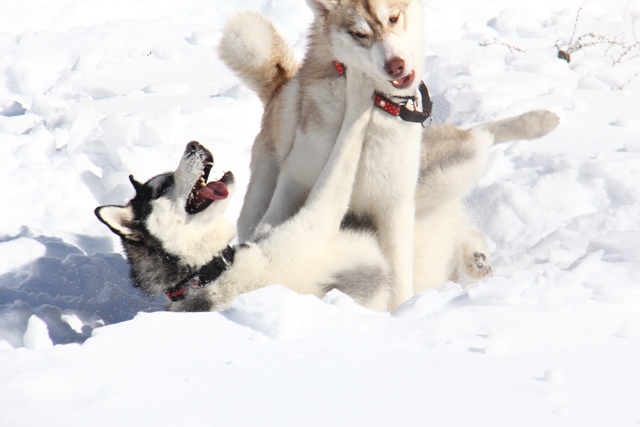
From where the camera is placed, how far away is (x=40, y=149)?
5.93 m

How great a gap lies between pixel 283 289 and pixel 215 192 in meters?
0.86

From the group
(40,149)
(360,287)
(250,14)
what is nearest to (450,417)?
(360,287)

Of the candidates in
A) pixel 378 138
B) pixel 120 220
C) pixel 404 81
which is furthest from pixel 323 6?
pixel 120 220

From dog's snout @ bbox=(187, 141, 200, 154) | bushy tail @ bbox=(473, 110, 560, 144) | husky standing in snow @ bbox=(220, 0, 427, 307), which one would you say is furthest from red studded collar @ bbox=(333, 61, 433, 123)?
bushy tail @ bbox=(473, 110, 560, 144)

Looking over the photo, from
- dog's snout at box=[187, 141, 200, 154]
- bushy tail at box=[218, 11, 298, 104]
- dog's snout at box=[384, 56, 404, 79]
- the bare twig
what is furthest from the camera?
the bare twig

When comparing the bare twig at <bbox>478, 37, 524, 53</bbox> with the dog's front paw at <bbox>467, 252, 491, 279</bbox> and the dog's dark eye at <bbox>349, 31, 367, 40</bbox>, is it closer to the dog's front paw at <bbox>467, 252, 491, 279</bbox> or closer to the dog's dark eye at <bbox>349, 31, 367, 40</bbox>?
the dog's front paw at <bbox>467, 252, 491, 279</bbox>

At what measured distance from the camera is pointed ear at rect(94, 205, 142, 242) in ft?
11.3

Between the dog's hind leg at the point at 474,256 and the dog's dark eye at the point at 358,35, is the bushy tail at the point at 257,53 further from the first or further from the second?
A: the dog's hind leg at the point at 474,256

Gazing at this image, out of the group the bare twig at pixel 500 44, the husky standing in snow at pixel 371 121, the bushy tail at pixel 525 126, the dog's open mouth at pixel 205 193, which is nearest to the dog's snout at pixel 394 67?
the husky standing in snow at pixel 371 121

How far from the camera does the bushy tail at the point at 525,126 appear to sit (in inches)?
165

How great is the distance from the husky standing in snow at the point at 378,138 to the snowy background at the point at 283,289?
45 cm

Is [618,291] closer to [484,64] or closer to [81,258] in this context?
[81,258]

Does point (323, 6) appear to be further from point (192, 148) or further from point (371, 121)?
point (192, 148)

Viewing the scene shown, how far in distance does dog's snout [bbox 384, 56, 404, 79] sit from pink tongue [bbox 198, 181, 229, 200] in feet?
3.04
